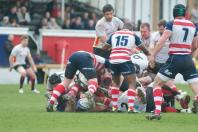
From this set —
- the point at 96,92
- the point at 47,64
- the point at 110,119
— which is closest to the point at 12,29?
the point at 47,64

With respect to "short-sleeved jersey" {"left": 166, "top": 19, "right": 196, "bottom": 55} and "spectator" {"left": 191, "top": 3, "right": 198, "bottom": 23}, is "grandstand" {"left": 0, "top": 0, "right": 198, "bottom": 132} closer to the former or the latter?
"short-sleeved jersey" {"left": 166, "top": 19, "right": 196, "bottom": 55}

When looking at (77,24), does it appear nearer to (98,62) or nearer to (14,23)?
(14,23)

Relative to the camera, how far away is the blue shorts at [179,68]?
1759 cm

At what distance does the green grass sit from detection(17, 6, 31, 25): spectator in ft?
64.1

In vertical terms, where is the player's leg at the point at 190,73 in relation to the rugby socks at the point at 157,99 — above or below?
above

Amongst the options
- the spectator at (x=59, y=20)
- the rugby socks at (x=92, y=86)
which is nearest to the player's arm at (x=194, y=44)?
the rugby socks at (x=92, y=86)

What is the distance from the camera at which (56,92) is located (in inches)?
768

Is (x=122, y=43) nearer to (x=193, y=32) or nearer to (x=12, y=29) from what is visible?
(x=193, y=32)

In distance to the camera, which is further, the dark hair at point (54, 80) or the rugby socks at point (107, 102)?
the dark hair at point (54, 80)

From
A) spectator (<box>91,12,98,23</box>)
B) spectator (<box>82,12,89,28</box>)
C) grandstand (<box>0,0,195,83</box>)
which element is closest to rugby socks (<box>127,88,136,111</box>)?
grandstand (<box>0,0,195,83</box>)

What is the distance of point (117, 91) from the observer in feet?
64.2

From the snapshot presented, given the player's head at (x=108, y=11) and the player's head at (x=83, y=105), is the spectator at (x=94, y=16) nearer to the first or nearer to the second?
the player's head at (x=108, y=11)

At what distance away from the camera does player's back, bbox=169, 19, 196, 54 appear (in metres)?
17.7

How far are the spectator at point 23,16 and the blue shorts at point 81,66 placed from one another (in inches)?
802
